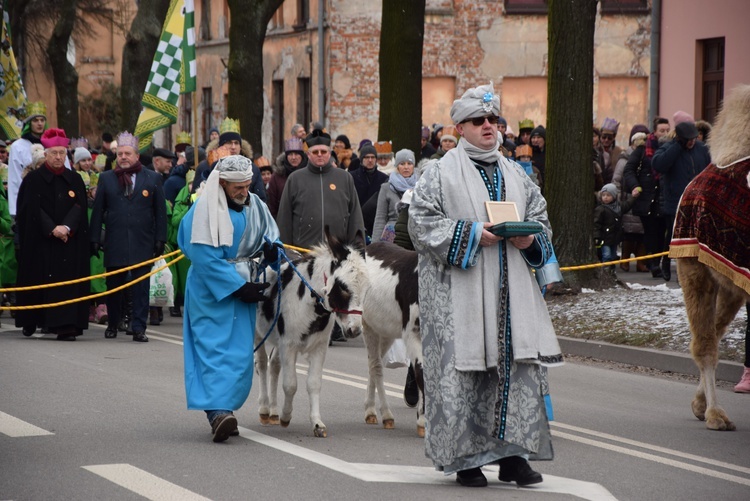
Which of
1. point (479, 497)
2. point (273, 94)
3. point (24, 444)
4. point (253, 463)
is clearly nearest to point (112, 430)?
point (24, 444)

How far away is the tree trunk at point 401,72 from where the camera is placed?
835 inches

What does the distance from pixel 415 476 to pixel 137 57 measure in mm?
23597

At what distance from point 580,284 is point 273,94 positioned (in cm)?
2907

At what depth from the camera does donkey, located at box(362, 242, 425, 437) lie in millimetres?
9508

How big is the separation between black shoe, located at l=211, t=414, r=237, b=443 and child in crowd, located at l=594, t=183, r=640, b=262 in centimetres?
1221

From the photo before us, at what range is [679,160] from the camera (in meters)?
18.7

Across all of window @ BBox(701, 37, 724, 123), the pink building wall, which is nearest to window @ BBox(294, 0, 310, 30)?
the pink building wall

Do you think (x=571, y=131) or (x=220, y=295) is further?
(x=571, y=131)

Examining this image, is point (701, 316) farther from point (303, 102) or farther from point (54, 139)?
point (303, 102)

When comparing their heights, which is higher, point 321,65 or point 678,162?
point 321,65

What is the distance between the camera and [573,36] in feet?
55.9

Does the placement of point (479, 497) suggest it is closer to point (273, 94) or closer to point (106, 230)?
point (106, 230)

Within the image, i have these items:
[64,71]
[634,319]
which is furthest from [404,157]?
[64,71]

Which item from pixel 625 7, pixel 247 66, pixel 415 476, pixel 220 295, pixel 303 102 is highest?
pixel 625 7
